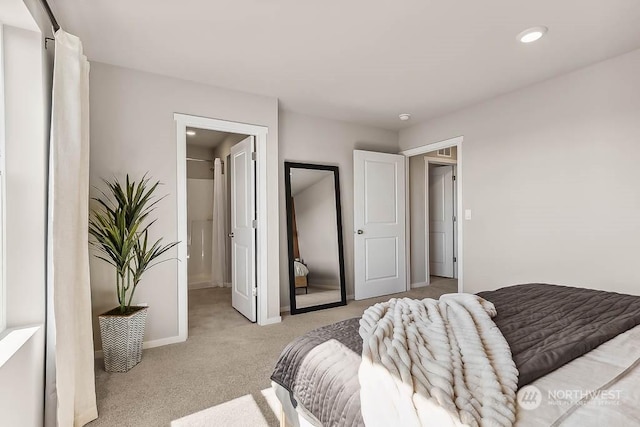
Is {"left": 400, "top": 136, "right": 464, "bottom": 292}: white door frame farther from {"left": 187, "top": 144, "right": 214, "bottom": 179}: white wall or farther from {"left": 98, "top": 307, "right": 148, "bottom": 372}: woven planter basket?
{"left": 98, "top": 307, "right": 148, "bottom": 372}: woven planter basket

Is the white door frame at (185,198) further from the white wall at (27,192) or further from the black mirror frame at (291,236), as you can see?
the white wall at (27,192)

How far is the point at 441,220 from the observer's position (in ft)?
19.5

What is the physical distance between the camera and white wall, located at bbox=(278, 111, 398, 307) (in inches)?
153

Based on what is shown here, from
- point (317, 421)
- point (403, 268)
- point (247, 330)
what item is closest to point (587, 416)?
point (317, 421)

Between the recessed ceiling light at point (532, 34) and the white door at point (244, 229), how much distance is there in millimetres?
2499

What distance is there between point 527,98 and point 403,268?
2613 mm

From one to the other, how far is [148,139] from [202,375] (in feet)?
6.57

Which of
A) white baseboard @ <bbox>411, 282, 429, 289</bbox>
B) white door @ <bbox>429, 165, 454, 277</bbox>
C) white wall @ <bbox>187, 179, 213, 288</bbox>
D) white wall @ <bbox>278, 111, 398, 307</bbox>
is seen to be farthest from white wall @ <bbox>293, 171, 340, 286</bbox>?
white door @ <bbox>429, 165, 454, 277</bbox>

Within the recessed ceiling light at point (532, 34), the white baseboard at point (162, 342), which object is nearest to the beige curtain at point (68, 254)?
the white baseboard at point (162, 342)

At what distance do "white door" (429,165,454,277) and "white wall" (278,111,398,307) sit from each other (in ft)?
5.73

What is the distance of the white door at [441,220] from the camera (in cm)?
581

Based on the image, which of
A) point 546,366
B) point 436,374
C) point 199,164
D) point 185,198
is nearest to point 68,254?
point 185,198

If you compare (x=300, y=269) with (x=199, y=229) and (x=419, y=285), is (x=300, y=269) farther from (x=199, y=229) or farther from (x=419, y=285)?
(x=199, y=229)

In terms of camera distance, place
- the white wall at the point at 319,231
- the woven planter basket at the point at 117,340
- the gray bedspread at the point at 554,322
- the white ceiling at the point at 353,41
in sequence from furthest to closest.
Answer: the white wall at the point at 319,231 < the woven planter basket at the point at 117,340 < the white ceiling at the point at 353,41 < the gray bedspread at the point at 554,322
